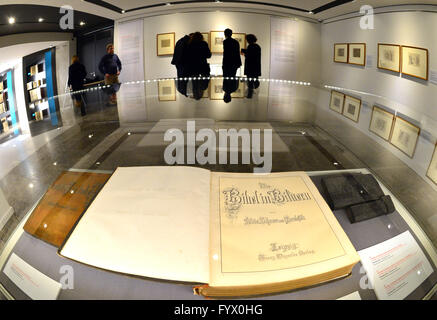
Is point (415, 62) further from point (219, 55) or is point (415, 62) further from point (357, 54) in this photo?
point (219, 55)

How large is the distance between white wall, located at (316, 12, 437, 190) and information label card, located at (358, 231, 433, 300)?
251mm

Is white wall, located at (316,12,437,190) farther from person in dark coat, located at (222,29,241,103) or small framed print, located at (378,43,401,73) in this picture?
person in dark coat, located at (222,29,241,103)

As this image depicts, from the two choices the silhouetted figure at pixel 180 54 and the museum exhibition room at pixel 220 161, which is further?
the silhouetted figure at pixel 180 54

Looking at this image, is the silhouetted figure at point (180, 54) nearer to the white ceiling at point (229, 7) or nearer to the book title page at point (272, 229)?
the white ceiling at point (229, 7)

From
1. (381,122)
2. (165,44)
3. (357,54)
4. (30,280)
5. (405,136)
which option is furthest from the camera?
(165,44)

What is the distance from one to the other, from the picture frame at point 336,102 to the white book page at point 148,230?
735mm

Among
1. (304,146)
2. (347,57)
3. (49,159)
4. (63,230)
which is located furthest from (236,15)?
(63,230)

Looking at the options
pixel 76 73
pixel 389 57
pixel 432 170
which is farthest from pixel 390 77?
pixel 76 73

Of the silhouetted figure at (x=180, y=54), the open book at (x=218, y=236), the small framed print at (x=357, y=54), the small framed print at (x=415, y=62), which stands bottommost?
the open book at (x=218, y=236)

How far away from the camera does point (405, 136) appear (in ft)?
1.70

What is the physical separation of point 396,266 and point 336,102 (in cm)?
90

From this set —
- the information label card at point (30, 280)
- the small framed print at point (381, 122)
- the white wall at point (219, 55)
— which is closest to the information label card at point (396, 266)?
the information label card at point (30, 280)

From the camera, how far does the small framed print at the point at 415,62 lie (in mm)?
612
